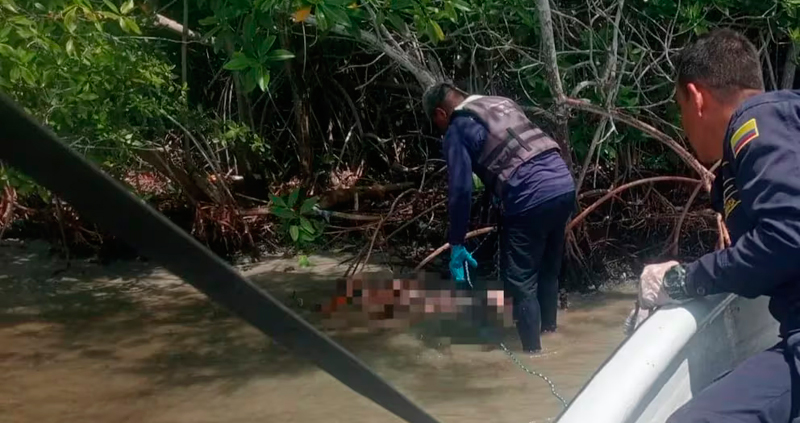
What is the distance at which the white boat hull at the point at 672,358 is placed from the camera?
1799 millimetres

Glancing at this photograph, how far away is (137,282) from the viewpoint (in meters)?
7.11

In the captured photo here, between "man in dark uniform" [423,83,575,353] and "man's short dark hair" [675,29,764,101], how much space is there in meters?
2.43

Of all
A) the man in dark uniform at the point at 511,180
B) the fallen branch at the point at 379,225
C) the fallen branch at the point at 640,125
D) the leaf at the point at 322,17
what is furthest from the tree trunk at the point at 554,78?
the leaf at the point at 322,17

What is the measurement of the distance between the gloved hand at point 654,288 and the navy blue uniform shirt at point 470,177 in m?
2.33

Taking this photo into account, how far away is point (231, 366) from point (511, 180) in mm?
1887

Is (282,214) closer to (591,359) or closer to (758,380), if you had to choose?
(591,359)

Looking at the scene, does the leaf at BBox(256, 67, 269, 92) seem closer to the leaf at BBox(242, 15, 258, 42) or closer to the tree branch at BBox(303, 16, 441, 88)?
the leaf at BBox(242, 15, 258, 42)

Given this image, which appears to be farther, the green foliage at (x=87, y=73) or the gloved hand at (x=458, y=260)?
the gloved hand at (x=458, y=260)

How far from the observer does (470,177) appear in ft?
15.3

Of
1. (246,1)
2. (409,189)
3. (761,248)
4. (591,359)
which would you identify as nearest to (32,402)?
(246,1)

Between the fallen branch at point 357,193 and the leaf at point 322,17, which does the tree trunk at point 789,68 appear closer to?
the fallen branch at point 357,193

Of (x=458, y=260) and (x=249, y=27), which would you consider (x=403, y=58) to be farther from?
(x=249, y=27)

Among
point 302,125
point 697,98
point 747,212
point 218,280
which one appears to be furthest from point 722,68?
point 302,125

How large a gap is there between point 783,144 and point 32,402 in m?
4.01
